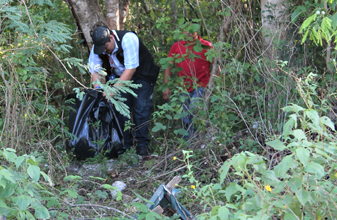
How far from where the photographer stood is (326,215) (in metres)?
1.79

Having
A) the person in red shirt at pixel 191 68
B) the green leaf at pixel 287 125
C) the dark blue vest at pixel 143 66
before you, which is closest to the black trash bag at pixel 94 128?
the dark blue vest at pixel 143 66

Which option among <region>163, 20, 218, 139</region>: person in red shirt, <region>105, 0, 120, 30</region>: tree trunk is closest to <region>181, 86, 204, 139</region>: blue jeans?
<region>163, 20, 218, 139</region>: person in red shirt

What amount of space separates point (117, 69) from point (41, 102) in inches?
38.7

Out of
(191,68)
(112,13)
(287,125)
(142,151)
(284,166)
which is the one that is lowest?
(142,151)

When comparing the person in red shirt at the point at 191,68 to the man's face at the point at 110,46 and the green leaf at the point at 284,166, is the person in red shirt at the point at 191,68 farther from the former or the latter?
the green leaf at the point at 284,166

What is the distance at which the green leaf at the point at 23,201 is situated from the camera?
1.90 meters

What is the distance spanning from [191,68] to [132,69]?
33.0 inches

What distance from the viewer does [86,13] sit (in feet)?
15.4

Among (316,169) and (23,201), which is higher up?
(316,169)

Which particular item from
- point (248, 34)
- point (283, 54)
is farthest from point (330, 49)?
point (248, 34)

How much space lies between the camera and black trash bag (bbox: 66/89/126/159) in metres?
4.30

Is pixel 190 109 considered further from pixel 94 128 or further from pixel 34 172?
pixel 34 172

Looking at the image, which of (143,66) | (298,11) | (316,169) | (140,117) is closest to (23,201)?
(316,169)

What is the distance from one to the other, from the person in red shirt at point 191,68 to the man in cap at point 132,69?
0.92 feet
